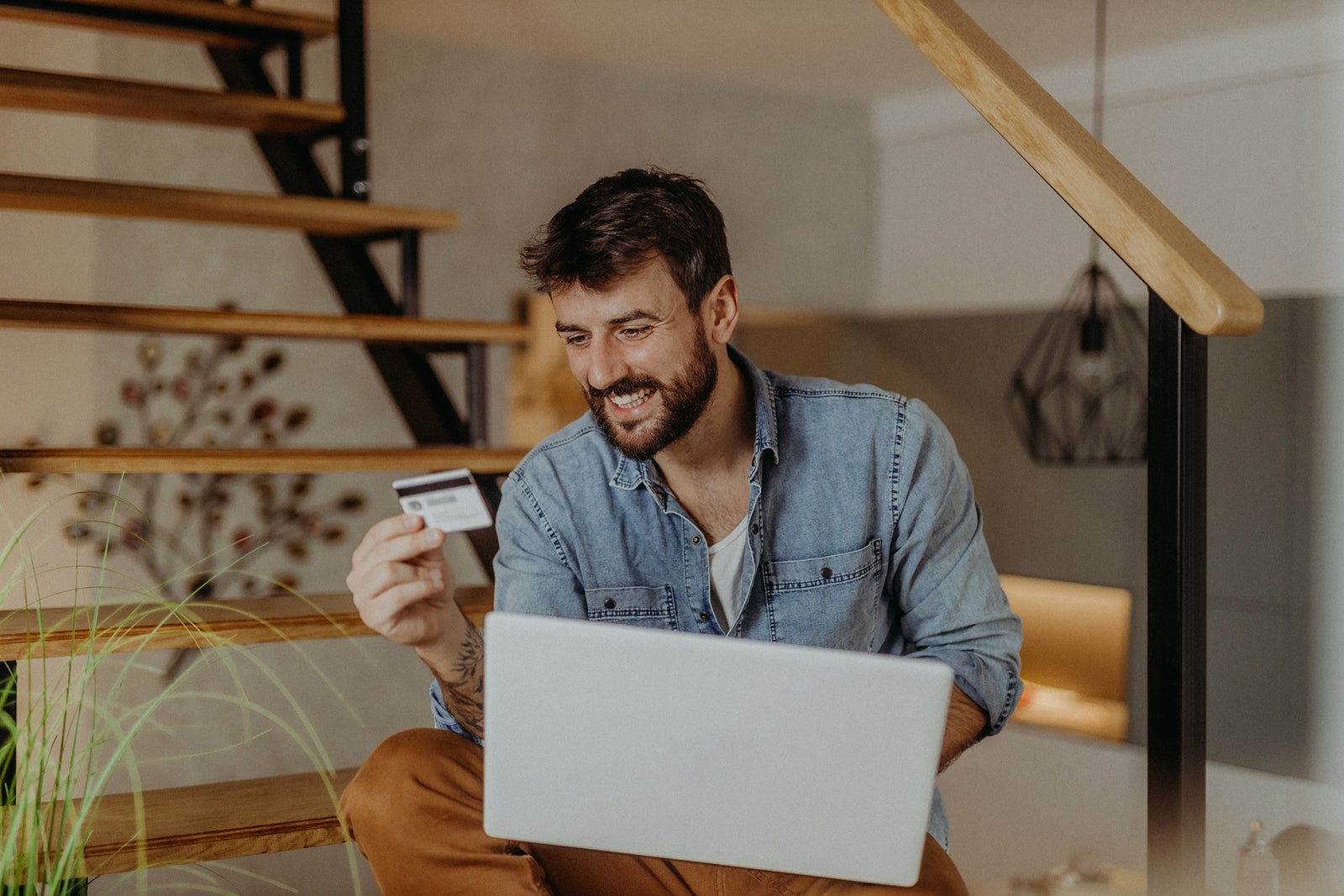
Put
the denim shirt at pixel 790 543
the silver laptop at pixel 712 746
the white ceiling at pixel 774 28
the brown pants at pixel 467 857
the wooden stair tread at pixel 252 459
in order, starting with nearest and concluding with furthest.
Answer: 1. the silver laptop at pixel 712 746
2. the brown pants at pixel 467 857
3. the denim shirt at pixel 790 543
4. the wooden stair tread at pixel 252 459
5. the white ceiling at pixel 774 28

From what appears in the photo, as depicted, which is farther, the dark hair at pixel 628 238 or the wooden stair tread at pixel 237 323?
the wooden stair tread at pixel 237 323

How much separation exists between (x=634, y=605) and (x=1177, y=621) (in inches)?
26.3

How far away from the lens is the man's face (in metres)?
1.62

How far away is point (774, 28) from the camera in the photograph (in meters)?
3.75

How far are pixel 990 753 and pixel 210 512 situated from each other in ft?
8.01

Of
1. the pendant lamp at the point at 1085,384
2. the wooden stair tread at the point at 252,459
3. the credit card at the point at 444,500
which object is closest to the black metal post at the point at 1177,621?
the credit card at the point at 444,500

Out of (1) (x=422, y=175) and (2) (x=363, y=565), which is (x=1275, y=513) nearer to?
(1) (x=422, y=175)

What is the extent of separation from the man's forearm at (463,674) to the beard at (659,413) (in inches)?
11.6

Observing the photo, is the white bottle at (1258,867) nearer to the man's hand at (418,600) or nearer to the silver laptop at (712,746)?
the silver laptop at (712,746)

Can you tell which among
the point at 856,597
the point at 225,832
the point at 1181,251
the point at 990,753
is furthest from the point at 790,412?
the point at 990,753

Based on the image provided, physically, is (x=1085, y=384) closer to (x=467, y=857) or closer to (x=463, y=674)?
(x=463, y=674)

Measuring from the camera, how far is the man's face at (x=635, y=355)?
162cm

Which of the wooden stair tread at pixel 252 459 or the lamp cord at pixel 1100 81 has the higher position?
the lamp cord at pixel 1100 81

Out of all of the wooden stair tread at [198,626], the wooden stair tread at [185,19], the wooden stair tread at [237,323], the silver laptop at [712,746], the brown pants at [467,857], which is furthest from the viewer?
the wooden stair tread at [185,19]
